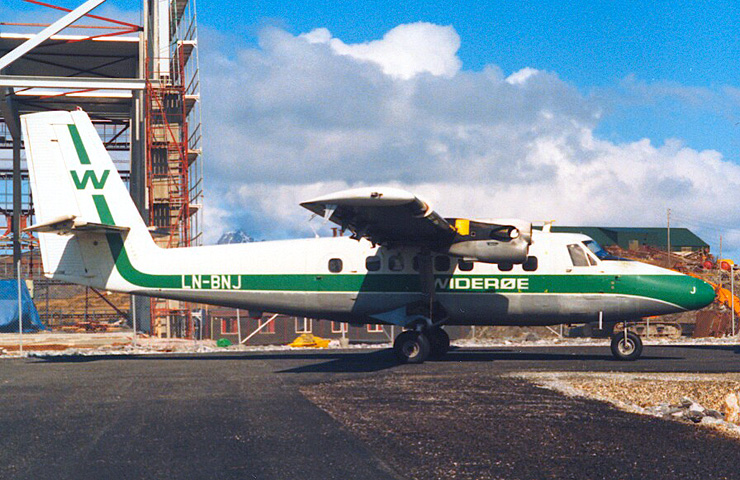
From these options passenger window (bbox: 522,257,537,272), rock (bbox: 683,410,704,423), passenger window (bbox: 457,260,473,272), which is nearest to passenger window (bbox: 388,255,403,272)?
passenger window (bbox: 457,260,473,272)

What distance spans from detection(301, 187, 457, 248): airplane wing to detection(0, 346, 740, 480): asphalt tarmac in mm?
3318

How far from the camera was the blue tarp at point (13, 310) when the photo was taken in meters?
36.5

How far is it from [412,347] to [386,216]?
12.7 feet

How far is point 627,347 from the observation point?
19797 millimetres

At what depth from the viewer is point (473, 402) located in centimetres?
1180

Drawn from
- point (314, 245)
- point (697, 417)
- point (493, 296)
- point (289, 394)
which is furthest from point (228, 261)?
point (697, 417)

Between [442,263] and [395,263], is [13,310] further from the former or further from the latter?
[442,263]

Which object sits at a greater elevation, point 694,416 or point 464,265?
point 464,265

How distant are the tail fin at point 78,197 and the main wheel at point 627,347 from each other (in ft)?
41.5

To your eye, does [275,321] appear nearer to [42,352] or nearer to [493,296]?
[42,352]

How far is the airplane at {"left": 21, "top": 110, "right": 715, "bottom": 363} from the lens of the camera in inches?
768

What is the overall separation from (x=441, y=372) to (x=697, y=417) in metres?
6.88

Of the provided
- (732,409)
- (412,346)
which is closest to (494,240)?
(412,346)

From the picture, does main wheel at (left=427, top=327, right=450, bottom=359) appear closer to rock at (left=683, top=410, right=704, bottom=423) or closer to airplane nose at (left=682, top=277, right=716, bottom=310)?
airplane nose at (left=682, top=277, right=716, bottom=310)
